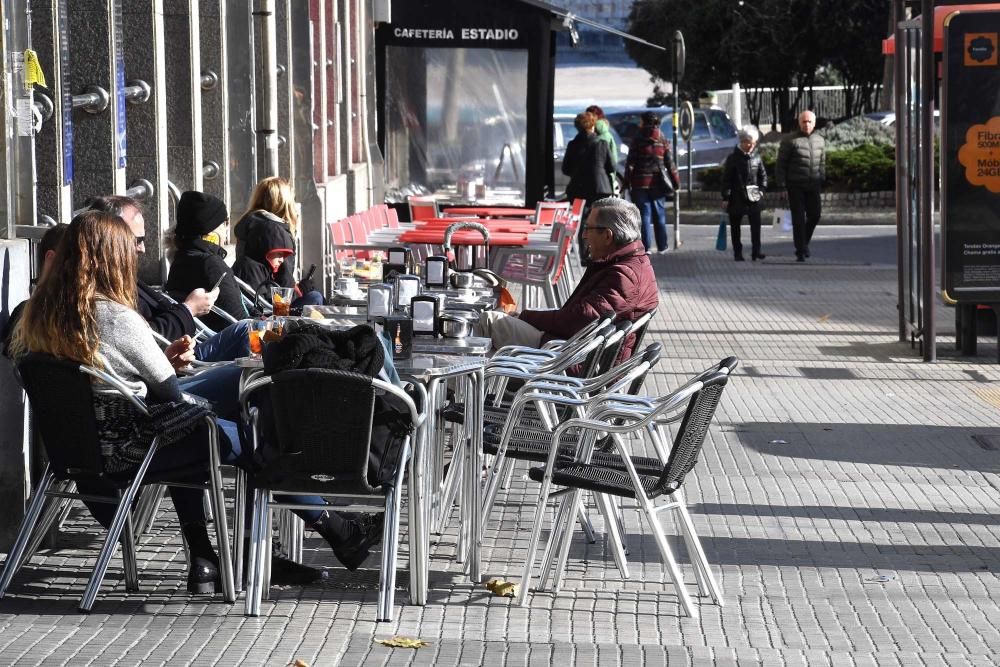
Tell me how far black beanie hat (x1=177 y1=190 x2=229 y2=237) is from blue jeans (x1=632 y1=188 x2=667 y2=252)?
12.7m

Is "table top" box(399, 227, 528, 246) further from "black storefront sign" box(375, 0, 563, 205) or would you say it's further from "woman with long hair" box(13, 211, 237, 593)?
"woman with long hair" box(13, 211, 237, 593)

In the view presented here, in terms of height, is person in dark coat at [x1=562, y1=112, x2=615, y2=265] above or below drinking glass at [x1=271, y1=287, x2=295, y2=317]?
above

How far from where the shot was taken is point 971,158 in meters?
12.1

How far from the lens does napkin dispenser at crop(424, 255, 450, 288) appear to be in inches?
379

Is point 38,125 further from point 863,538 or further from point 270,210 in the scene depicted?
point 863,538

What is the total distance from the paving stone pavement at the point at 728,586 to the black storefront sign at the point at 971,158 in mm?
1818

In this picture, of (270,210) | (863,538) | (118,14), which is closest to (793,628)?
(863,538)

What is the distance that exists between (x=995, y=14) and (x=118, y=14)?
5.98 metres

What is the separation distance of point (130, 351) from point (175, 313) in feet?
4.72

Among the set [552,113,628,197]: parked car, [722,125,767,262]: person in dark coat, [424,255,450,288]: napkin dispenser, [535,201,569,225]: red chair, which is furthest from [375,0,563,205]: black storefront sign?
[424,255,450,288]: napkin dispenser

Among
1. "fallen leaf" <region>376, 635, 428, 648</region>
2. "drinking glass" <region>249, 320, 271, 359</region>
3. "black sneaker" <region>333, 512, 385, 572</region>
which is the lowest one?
"fallen leaf" <region>376, 635, 428, 648</region>

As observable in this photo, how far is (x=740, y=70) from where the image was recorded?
148 ft

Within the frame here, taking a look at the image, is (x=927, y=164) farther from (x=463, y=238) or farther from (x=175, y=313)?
(x=175, y=313)

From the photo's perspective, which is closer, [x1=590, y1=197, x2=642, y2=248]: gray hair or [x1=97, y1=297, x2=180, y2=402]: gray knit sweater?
[x1=97, y1=297, x2=180, y2=402]: gray knit sweater
